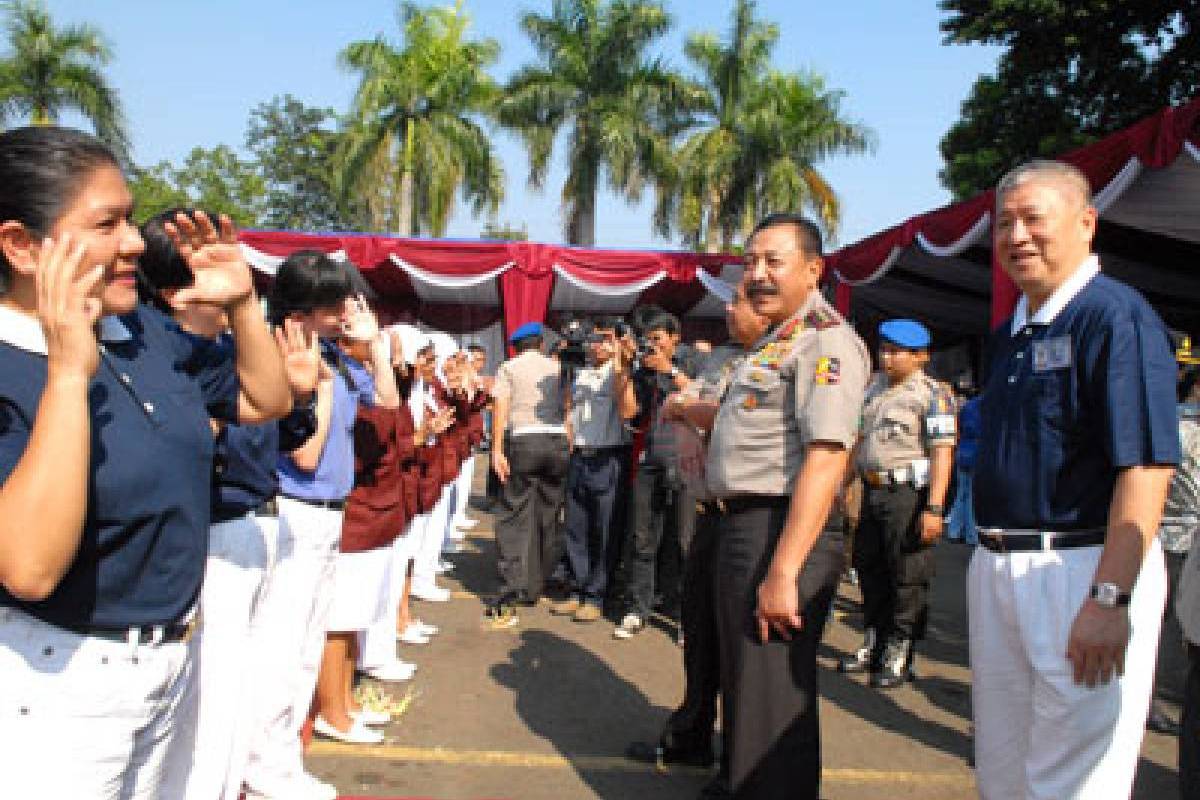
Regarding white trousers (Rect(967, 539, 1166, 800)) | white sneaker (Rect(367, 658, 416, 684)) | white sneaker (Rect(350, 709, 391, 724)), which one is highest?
white trousers (Rect(967, 539, 1166, 800))

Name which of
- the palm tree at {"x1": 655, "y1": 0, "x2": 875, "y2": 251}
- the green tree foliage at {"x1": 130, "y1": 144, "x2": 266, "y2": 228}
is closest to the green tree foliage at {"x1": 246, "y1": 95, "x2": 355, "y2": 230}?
the green tree foliage at {"x1": 130, "y1": 144, "x2": 266, "y2": 228}

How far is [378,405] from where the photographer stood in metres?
3.44

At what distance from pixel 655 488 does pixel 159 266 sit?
3.95 meters

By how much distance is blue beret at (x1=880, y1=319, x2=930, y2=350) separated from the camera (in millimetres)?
4590

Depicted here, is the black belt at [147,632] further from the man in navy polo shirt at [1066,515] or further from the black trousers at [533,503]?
the black trousers at [533,503]

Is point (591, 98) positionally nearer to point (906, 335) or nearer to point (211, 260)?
point (906, 335)

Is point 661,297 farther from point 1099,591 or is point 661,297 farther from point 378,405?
point 1099,591

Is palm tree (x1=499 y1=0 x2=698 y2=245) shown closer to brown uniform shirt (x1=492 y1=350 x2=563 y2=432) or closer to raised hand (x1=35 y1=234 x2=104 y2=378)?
brown uniform shirt (x1=492 y1=350 x2=563 y2=432)

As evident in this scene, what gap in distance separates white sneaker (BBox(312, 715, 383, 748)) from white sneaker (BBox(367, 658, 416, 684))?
718 mm

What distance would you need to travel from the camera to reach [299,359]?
218 centimetres

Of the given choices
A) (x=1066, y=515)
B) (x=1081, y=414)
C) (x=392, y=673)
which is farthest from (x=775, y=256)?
(x=392, y=673)

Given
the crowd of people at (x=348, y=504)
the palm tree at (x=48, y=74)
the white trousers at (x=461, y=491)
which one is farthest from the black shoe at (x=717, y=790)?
the palm tree at (x=48, y=74)

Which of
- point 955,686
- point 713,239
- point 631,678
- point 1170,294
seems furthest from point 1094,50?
point 631,678

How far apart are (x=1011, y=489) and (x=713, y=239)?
2350cm
